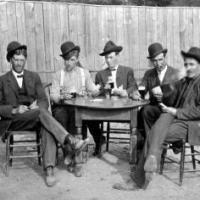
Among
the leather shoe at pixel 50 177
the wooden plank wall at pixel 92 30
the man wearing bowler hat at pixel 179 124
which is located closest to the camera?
the man wearing bowler hat at pixel 179 124

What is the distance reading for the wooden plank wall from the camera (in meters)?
8.41

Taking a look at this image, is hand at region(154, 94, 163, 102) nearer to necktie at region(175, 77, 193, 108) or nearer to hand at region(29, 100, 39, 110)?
necktie at region(175, 77, 193, 108)

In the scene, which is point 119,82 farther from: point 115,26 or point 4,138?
point 115,26

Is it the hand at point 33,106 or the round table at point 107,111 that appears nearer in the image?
the round table at point 107,111

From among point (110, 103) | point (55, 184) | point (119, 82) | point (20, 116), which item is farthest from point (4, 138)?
point (119, 82)

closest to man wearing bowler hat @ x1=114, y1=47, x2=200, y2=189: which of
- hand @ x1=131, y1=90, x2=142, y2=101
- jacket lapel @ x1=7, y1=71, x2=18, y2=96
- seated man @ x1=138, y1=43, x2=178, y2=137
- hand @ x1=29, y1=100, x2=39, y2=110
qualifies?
seated man @ x1=138, y1=43, x2=178, y2=137

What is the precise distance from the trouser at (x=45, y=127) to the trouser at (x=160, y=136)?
1022 mm

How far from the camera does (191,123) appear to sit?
487 centimetres

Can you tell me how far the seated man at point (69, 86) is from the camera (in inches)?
228

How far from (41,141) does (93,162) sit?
0.95m

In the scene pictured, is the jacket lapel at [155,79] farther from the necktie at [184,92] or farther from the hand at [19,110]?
the hand at [19,110]

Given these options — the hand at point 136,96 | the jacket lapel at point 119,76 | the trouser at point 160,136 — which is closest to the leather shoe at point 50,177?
the trouser at point 160,136

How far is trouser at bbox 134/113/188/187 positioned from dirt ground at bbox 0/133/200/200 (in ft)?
0.81

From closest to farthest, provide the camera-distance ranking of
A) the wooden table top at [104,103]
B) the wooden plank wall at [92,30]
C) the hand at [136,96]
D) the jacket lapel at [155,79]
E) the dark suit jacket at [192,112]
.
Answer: the dark suit jacket at [192,112], the wooden table top at [104,103], the hand at [136,96], the jacket lapel at [155,79], the wooden plank wall at [92,30]
